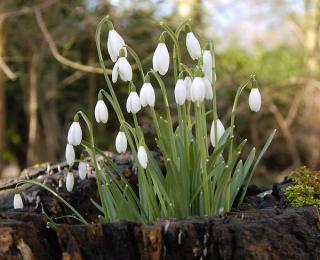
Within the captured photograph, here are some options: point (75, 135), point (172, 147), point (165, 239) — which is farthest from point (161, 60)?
point (165, 239)

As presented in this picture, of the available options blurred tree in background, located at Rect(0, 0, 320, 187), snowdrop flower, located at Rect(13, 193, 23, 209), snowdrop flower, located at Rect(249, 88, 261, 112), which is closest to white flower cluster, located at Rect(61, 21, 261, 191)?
snowdrop flower, located at Rect(249, 88, 261, 112)

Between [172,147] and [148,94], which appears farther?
[172,147]

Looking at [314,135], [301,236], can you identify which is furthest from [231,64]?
[301,236]

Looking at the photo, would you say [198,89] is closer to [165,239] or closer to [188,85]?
[188,85]

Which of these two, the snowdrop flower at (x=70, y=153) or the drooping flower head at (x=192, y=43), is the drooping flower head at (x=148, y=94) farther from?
the snowdrop flower at (x=70, y=153)

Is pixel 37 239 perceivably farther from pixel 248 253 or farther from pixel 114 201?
pixel 248 253
